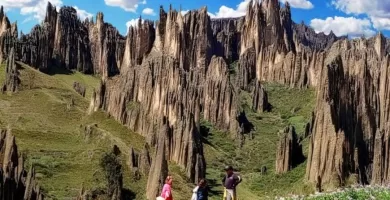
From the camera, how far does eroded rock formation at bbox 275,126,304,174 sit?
10812 centimetres

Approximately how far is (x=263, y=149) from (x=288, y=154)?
17852mm

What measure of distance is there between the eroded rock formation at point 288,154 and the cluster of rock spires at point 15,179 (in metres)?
46.7

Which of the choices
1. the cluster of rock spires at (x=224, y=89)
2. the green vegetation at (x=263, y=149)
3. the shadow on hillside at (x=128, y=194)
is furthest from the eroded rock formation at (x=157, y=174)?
the green vegetation at (x=263, y=149)

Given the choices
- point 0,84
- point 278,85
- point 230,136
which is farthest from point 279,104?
point 0,84

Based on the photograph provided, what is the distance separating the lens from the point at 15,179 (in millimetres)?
73000

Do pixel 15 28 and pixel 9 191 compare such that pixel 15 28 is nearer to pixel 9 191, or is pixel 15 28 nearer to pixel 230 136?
pixel 230 136

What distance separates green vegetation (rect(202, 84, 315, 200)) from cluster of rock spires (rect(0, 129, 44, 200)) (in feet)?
86.6

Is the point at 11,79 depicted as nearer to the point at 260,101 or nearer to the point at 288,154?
the point at 260,101

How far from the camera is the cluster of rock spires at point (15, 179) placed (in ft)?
229

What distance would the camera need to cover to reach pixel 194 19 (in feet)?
646

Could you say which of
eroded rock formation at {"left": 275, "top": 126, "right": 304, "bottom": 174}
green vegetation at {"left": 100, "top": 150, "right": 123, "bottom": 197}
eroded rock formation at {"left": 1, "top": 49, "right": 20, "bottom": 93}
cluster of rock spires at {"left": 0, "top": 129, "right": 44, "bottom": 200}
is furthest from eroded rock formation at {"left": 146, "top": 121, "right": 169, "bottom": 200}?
eroded rock formation at {"left": 1, "top": 49, "right": 20, "bottom": 93}

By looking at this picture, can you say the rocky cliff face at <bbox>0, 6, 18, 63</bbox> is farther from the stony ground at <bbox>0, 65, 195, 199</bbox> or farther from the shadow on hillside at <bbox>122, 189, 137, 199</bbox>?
the shadow on hillside at <bbox>122, 189, 137, 199</bbox>

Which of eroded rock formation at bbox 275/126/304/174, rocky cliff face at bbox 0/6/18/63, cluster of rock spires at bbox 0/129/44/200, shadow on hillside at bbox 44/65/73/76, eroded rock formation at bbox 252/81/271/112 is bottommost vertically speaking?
cluster of rock spires at bbox 0/129/44/200

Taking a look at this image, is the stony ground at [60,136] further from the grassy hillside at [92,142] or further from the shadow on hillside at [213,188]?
the shadow on hillside at [213,188]
